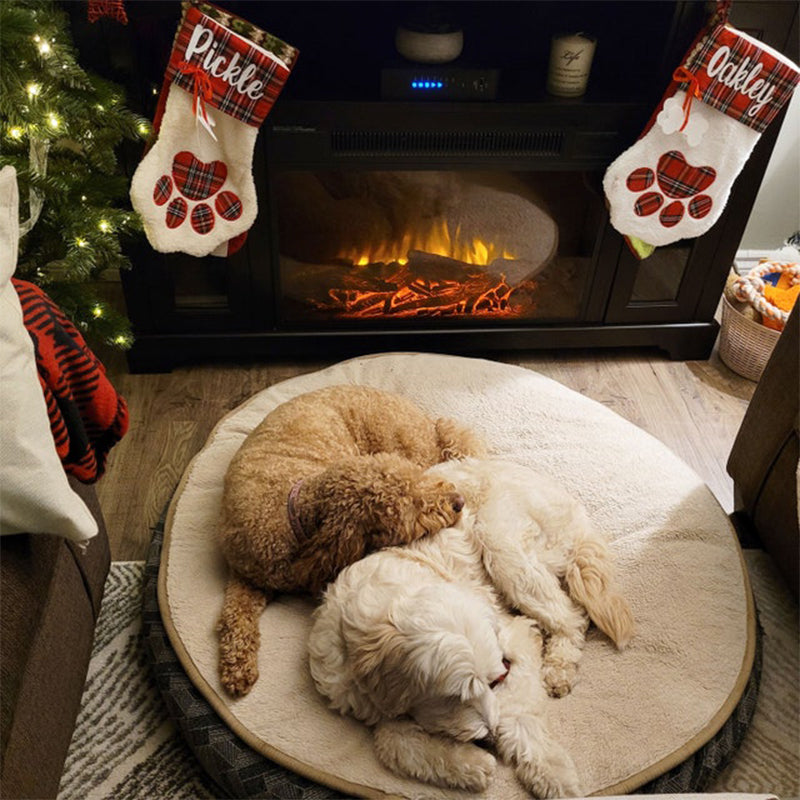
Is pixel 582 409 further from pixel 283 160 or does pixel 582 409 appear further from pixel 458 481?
pixel 283 160

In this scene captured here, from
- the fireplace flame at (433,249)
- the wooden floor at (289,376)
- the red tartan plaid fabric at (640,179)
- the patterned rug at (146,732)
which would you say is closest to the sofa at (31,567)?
the patterned rug at (146,732)

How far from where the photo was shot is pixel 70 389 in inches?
53.7

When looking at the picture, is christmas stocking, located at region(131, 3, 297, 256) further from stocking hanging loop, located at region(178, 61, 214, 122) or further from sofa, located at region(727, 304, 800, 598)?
sofa, located at region(727, 304, 800, 598)

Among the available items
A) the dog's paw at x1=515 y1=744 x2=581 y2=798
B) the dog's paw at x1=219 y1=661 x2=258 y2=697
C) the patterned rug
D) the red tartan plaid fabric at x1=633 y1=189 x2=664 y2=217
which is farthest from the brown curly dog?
the red tartan plaid fabric at x1=633 y1=189 x2=664 y2=217

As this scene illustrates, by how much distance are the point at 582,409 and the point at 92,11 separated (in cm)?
153

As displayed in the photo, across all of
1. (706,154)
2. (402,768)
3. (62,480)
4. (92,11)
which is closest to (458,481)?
(402,768)

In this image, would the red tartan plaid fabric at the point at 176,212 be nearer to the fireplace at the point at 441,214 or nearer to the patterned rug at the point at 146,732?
the fireplace at the point at 441,214

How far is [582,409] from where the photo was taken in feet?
7.02

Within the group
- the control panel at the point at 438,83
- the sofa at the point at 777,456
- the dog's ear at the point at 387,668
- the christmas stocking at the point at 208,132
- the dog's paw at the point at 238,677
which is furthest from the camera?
the control panel at the point at 438,83

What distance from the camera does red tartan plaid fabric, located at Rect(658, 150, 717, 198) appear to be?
2.07 meters

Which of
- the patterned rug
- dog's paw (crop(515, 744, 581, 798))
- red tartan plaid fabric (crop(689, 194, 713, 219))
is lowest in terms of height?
the patterned rug

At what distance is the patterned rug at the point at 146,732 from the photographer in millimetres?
1467

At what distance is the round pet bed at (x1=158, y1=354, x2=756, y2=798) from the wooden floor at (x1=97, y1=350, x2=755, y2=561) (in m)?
0.24

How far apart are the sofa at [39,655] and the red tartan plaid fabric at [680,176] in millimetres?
1647
